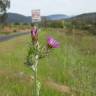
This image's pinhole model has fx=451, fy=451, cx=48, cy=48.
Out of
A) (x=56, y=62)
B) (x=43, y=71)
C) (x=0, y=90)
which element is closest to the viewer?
(x=0, y=90)

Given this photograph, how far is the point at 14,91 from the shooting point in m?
13.3

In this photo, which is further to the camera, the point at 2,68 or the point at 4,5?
the point at 4,5

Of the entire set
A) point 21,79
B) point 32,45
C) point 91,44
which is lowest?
point 91,44

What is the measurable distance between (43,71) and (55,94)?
4.04 metres

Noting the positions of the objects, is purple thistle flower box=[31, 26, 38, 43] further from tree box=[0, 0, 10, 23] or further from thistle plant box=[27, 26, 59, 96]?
tree box=[0, 0, 10, 23]

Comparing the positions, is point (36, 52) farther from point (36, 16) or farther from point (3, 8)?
point (3, 8)

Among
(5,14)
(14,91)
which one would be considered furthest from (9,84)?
(5,14)

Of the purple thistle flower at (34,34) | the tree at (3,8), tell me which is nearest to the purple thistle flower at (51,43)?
the purple thistle flower at (34,34)

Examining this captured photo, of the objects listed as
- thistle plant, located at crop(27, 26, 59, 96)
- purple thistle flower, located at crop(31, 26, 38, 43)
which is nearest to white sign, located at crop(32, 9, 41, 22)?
thistle plant, located at crop(27, 26, 59, 96)

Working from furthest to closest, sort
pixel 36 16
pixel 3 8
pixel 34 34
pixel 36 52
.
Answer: pixel 3 8 → pixel 36 16 → pixel 36 52 → pixel 34 34

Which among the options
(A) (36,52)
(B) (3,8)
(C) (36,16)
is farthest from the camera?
(B) (3,8)

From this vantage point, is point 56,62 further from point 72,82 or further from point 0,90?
point 0,90

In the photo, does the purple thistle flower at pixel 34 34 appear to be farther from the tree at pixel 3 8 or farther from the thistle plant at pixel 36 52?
the tree at pixel 3 8

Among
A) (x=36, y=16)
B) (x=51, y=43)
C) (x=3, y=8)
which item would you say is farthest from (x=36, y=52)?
(x=3, y=8)
